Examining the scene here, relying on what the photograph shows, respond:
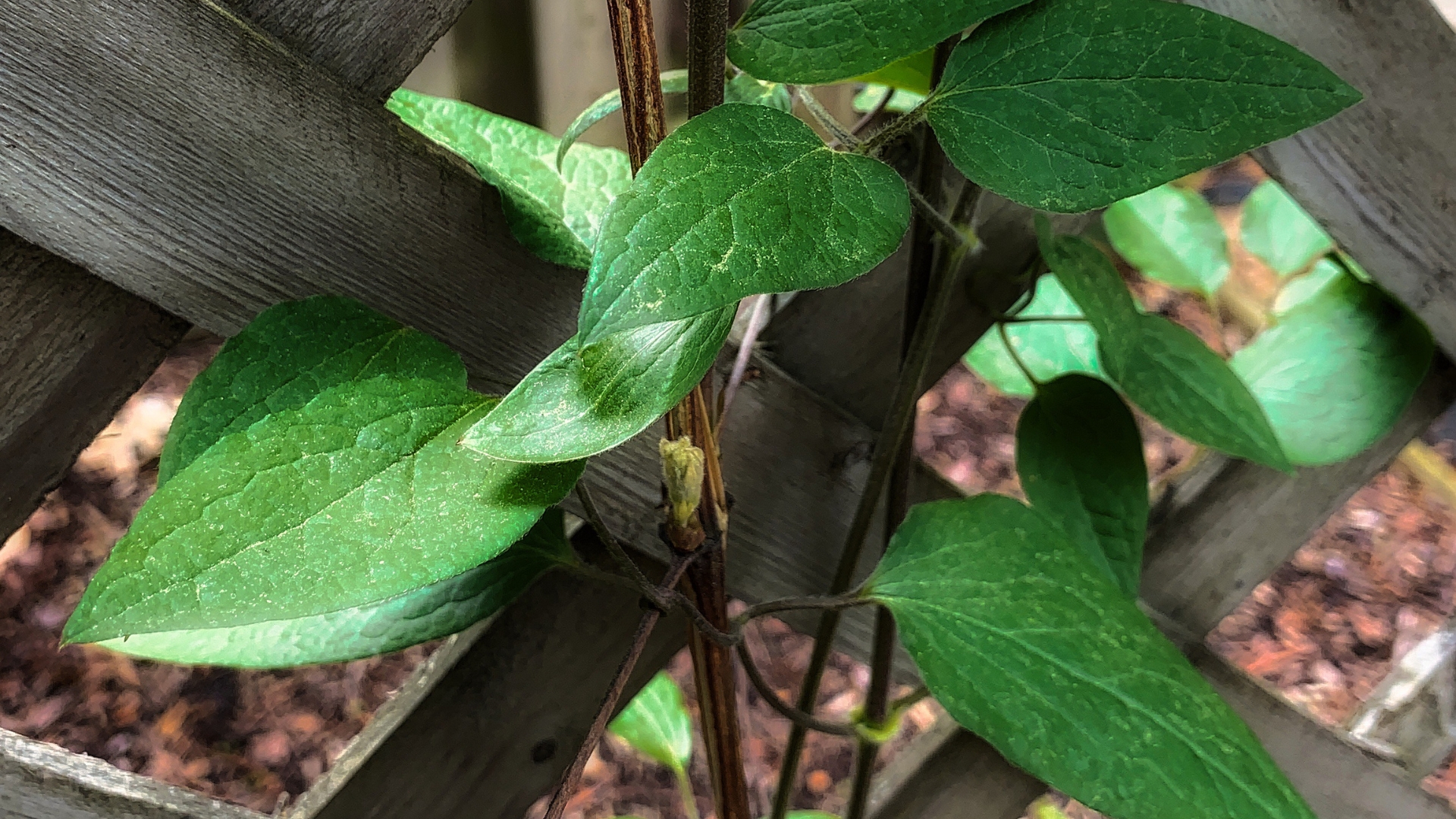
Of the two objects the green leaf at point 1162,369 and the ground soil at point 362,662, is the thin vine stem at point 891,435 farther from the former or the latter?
the ground soil at point 362,662

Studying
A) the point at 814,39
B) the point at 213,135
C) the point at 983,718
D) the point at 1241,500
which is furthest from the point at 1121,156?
the point at 1241,500

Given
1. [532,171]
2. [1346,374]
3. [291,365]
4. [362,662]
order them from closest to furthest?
[291,365]
[532,171]
[1346,374]
[362,662]

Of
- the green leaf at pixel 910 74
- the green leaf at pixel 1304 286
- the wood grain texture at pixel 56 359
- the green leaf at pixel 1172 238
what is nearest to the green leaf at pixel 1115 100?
the green leaf at pixel 910 74

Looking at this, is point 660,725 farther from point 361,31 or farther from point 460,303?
point 361,31

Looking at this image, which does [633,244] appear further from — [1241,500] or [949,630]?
[1241,500]

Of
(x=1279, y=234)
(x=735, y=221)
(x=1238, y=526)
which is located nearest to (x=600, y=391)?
(x=735, y=221)

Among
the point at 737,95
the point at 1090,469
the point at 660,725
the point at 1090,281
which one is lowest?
the point at 660,725
